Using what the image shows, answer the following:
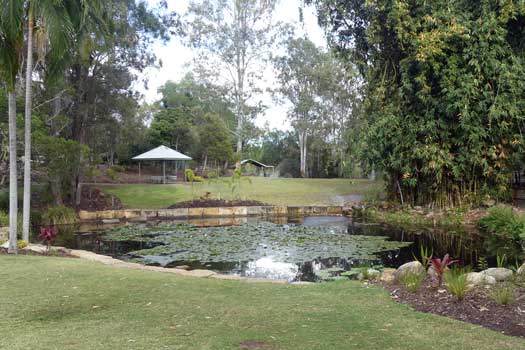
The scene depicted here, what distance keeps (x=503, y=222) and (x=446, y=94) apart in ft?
13.1

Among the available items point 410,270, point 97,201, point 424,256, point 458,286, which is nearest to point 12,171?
point 410,270

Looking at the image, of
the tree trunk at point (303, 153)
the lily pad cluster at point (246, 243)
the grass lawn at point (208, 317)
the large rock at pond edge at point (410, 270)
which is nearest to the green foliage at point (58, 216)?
the lily pad cluster at point (246, 243)

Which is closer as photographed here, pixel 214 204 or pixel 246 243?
pixel 246 243

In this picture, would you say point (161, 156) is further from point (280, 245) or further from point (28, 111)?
point (28, 111)

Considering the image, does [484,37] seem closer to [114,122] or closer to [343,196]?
[343,196]

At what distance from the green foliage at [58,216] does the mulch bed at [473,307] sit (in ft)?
38.4

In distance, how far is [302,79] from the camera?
3347 centimetres

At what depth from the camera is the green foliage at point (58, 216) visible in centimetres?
1362

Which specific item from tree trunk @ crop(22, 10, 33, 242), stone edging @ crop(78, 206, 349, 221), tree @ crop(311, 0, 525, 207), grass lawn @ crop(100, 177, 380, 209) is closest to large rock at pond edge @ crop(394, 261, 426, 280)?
tree trunk @ crop(22, 10, 33, 242)

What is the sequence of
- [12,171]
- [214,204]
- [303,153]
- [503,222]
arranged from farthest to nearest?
[303,153], [214,204], [503,222], [12,171]

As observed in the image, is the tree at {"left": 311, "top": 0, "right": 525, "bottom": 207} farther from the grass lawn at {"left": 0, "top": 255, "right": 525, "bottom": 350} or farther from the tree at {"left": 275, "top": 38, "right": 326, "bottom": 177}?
the tree at {"left": 275, "top": 38, "right": 326, "bottom": 177}

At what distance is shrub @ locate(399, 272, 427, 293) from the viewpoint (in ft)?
15.7

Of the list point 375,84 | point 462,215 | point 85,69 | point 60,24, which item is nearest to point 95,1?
point 60,24

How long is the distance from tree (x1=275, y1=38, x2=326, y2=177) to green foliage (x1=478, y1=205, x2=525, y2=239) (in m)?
21.1
